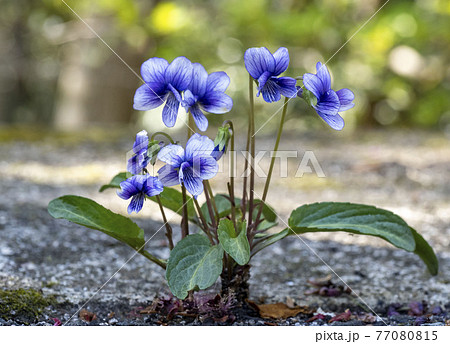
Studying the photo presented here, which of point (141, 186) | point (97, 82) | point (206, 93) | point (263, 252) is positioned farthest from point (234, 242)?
point (97, 82)

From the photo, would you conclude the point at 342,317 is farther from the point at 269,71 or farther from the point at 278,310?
the point at 269,71

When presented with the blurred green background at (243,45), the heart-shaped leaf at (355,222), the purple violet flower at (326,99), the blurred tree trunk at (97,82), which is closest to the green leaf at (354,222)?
the heart-shaped leaf at (355,222)

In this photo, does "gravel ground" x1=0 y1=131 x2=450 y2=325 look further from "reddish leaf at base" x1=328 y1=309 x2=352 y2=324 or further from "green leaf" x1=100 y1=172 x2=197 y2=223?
"green leaf" x1=100 y1=172 x2=197 y2=223

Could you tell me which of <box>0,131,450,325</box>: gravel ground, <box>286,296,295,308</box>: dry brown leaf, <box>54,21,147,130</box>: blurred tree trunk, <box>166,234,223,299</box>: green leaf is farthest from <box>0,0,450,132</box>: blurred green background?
<box>166,234,223,299</box>: green leaf

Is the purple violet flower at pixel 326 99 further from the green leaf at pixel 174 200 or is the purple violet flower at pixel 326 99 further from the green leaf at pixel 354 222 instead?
the green leaf at pixel 174 200
